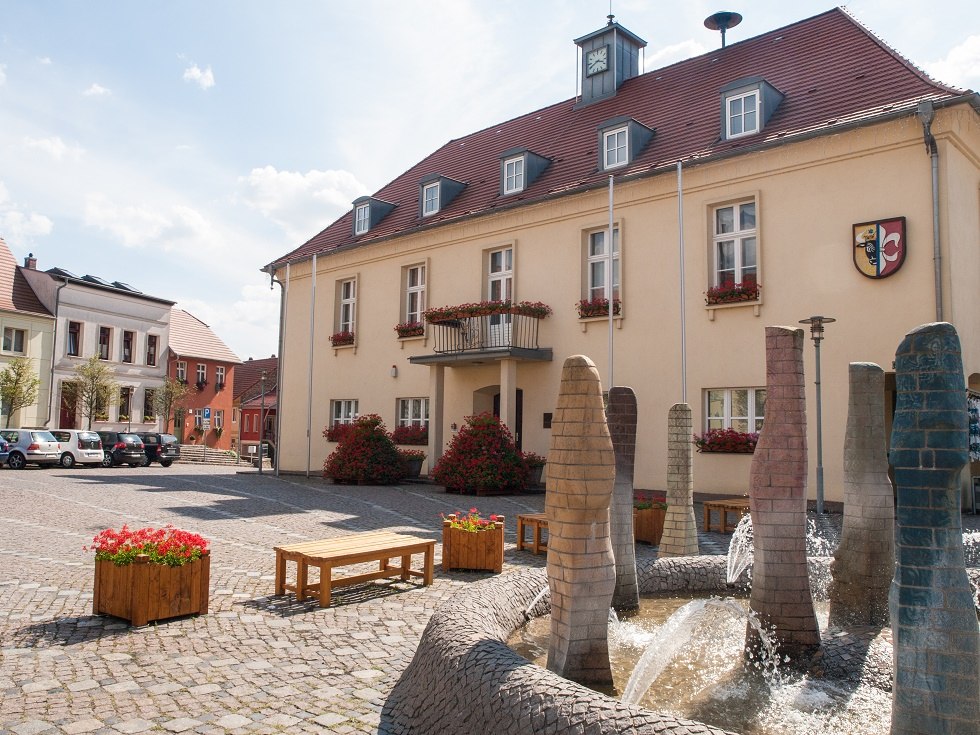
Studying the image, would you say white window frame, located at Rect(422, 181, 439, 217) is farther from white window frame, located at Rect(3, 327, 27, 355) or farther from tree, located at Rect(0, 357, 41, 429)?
white window frame, located at Rect(3, 327, 27, 355)

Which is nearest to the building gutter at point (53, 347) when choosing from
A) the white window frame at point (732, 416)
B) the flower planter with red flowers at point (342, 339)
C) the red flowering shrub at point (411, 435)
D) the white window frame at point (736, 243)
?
the flower planter with red flowers at point (342, 339)

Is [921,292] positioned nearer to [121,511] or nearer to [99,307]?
[121,511]

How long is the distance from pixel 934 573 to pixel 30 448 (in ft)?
102

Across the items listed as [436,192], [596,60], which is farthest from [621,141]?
[436,192]

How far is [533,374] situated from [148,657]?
1544 centimetres

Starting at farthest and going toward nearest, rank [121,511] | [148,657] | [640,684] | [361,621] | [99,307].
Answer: [99,307]
[121,511]
[361,621]
[148,657]
[640,684]

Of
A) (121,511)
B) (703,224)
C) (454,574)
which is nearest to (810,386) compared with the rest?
(703,224)

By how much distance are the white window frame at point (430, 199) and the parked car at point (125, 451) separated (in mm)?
15889

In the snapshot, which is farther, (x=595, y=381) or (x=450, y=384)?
(x=450, y=384)

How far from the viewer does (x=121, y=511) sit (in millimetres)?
13555

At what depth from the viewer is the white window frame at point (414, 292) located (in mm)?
23375

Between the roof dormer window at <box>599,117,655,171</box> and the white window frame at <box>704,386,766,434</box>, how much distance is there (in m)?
6.21

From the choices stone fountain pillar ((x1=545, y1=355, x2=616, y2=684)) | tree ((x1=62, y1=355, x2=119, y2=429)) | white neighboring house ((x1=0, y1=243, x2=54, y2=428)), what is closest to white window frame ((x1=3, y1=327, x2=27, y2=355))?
white neighboring house ((x1=0, y1=243, x2=54, y2=428))

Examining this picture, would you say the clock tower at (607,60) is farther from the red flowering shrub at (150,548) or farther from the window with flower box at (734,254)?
the red flowering shrub at (150,548)
